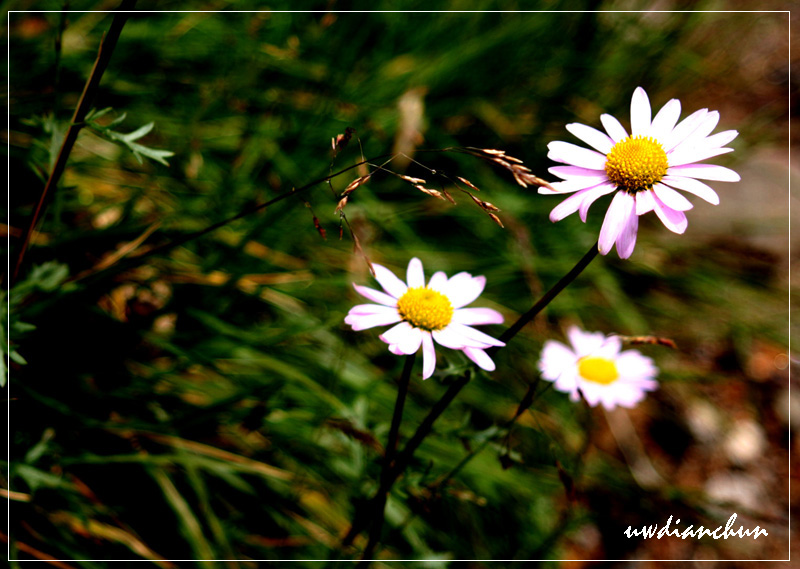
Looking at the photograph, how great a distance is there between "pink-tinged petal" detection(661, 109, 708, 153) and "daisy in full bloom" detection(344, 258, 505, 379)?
0.97 ft

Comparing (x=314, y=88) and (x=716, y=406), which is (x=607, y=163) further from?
(x=716, y=406)

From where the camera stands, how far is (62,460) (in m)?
1.13

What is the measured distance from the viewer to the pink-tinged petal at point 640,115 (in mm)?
758

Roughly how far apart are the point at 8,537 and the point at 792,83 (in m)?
3.83

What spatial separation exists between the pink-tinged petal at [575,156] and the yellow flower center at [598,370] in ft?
2.12

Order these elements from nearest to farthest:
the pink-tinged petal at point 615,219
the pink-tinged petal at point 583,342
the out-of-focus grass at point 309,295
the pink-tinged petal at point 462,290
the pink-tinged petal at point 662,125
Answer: the pink-tinged petal at point 615,219
the pink-tinged petal at point 662,125
the pink-tinged petal at point 462,290
the out-of-focus grass at point 309,295
the pink-tinged petal at point 583,342

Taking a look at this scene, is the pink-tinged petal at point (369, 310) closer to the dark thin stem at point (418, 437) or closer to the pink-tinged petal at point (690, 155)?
the dark thin stem at point (418, 437)

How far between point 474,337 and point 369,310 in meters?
0.14

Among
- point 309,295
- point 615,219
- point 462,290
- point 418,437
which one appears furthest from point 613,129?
point 309,295

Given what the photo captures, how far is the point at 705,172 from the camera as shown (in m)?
0.70

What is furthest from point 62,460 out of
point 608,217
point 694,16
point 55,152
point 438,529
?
point 694,16

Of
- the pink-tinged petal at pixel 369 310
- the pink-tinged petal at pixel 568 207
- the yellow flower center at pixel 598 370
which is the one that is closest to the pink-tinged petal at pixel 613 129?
the pink-tinged petal at pixel 568 207

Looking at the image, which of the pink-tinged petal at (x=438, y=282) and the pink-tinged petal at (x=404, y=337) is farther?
the pink-tinged petal at (x=438, y=282)

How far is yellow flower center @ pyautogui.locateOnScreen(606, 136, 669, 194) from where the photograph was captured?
70cm
